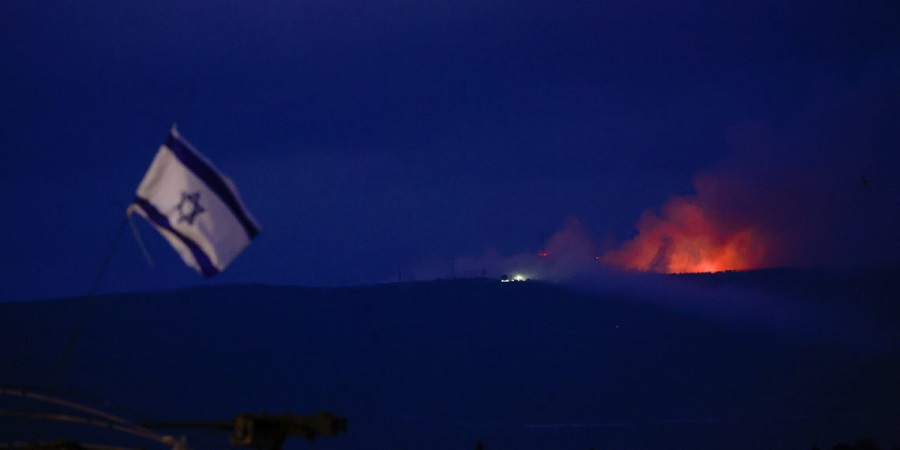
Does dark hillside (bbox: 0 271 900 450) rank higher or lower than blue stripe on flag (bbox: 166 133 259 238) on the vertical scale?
higher

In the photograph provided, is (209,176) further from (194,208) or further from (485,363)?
(485,363)

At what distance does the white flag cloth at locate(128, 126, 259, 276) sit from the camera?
37.4ft

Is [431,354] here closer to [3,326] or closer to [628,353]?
[628,353]

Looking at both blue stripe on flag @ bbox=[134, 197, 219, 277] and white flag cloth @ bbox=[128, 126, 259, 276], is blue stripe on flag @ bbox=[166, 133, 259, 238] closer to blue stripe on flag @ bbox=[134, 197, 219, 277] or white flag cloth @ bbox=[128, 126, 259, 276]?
white flag cloth @ bbox=[128, 126, 259, 276]

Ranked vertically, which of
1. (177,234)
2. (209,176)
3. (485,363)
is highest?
(485,363)

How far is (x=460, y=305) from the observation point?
256 ft

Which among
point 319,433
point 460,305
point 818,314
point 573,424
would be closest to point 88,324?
point 460,305

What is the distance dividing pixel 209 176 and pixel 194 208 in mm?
382

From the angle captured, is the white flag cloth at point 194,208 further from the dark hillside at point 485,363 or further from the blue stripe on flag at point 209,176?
the dark hillside at point 485,363

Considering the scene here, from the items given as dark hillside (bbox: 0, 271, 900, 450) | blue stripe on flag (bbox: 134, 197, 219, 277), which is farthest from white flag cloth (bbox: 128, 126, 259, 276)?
dark hillside (bbox: 0, 271, 900, 450)

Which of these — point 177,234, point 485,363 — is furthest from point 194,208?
point 485,363

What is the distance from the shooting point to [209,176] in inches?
452

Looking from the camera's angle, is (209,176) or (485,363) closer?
(209,176)

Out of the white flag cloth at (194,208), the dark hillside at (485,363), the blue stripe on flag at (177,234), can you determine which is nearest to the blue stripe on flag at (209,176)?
the white flag cloth at (194,208)
